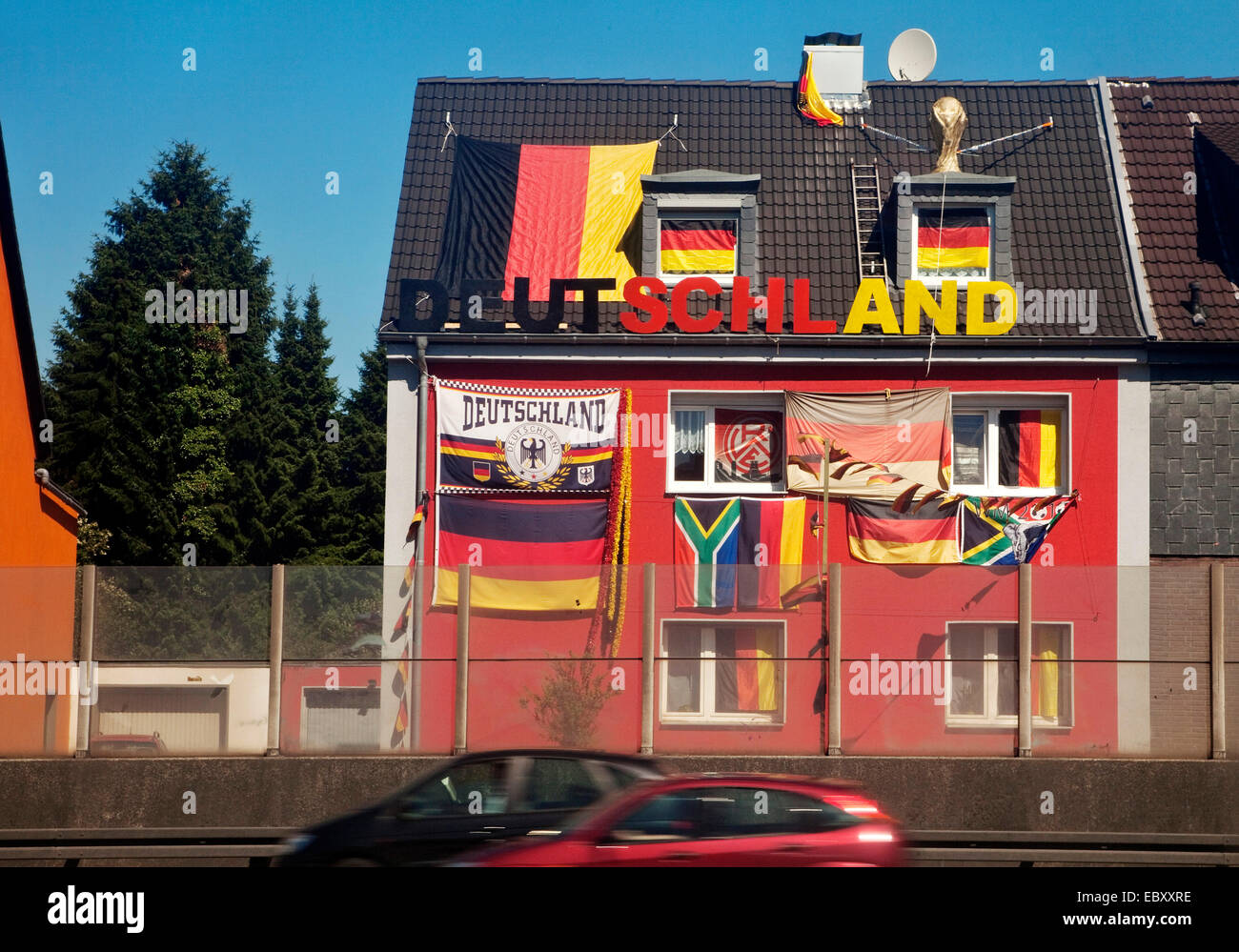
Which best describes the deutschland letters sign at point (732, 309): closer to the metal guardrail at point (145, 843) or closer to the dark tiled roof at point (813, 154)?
the dark tiled roof at point (813, 154)

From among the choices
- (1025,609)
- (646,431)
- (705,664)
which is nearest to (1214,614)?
(1025,609)

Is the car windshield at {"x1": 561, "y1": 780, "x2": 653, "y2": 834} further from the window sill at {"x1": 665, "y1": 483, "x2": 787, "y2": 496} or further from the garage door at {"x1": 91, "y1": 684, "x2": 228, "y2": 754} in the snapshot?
the window sill at {"x1": 665, "y1": 483, "x2": 787, "y2": 496}

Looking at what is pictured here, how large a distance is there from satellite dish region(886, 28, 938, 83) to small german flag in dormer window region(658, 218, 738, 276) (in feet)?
19.6

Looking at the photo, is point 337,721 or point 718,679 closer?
point 337,721

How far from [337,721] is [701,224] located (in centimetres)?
1144

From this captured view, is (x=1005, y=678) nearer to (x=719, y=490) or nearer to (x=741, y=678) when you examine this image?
(x=741, y=678)

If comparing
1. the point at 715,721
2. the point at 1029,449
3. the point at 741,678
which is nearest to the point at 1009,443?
the point at 1029,449

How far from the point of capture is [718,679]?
15531 mm

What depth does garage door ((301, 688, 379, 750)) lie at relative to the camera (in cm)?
1479

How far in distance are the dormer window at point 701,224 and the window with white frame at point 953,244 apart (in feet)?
9.34

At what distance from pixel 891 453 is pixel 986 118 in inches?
308

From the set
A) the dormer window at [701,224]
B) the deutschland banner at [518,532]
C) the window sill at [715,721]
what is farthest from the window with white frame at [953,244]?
the window sill at [715,721]

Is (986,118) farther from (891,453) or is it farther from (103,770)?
(103,770)
